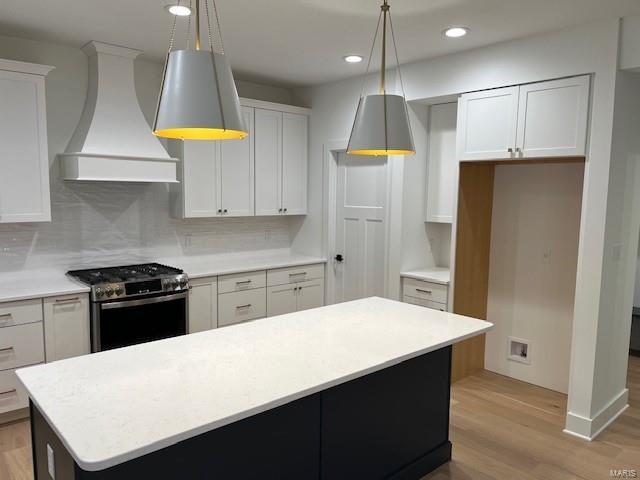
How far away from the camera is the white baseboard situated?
3162 millimetres

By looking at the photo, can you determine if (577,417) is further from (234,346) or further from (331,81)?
(331,81)

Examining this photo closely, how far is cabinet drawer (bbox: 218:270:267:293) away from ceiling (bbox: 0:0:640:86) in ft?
5.98

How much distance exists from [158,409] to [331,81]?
150 inches

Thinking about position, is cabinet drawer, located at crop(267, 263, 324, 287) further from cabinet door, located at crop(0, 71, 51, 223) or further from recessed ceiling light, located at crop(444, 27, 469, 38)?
recessed ceiling light, located at crop(444, 27, 469, 38)

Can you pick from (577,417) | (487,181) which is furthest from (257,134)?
(577,417)

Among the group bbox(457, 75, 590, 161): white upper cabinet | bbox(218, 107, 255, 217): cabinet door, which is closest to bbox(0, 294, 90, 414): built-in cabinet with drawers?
bbox(218, 107, 255, 217): cabinet door

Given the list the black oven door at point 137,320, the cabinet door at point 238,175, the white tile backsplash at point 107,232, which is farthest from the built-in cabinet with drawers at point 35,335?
the cabinet door at point 238,175

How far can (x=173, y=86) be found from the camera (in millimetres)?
1640

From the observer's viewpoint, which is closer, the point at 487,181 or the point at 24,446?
the point at 24,446

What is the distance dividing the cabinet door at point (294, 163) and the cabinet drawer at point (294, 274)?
60 cm

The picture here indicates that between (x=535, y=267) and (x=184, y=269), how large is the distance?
297 centimetres

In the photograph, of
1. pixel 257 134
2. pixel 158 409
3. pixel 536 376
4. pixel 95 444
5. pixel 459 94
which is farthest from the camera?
pixel 257 134

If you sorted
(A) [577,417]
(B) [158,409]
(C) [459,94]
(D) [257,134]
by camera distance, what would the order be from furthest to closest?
1. (D) [257,134]
2. (C) [459,94]
3. (A) [577,417]
4. (B) [158,409]

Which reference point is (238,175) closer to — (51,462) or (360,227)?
(360,227)
